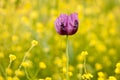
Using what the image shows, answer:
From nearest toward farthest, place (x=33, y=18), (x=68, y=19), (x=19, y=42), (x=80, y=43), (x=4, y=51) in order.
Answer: (x=68, y=19), (x=4, y=51), (x=19, y=42), (x=80, y=43), (x=33, y=18)

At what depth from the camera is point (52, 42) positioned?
12.1 ft

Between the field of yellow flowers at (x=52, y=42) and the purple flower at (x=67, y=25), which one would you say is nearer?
the purple flower at (x=67, y=25)

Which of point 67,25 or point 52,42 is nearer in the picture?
point 67,25

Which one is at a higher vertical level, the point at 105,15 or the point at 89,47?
the point at 105,15

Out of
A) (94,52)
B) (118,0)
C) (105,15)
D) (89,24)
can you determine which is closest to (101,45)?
(94,52)

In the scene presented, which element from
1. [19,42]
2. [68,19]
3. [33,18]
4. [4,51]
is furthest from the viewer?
[33,18]

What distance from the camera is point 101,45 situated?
3662mm

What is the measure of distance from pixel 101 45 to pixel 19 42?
0.67 m

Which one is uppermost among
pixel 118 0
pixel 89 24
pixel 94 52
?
pixel 118 0

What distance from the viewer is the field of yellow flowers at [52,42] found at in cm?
303

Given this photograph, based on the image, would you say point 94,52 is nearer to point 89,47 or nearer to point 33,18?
point 89,47

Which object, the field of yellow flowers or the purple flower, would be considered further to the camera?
the field of yellow flowers

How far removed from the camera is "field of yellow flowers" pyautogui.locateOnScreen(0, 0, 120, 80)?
303cm

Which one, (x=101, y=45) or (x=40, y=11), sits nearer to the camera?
(x=101, y=45)
